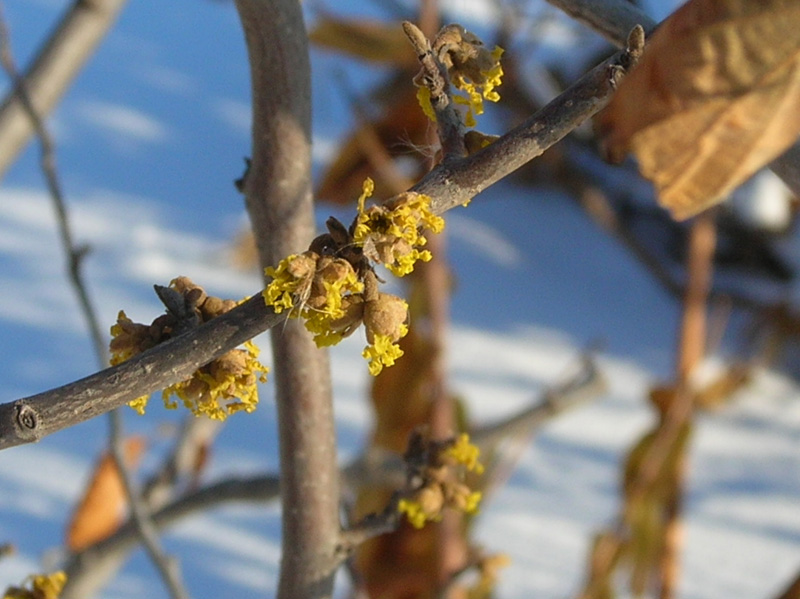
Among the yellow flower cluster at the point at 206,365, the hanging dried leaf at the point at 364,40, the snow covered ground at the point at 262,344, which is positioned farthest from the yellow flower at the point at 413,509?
the hanging dried leaf at the point at 364,40

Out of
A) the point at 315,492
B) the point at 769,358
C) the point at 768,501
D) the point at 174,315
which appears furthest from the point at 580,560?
the point at 174,315

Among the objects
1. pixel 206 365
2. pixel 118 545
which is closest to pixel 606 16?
pixel 206 365

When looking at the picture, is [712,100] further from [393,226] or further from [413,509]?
[413,509]

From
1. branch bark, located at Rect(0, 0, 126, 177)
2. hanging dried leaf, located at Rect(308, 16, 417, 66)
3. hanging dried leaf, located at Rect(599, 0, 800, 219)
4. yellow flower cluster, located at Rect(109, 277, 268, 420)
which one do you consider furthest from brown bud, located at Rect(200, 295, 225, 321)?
hanging dried leaf, located at Rect(308, 16, 417, 66)

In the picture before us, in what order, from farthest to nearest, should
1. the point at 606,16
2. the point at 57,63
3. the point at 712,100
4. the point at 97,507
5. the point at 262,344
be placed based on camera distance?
the point at 262,344 < the point at 97,507 < the point at 57,63 < the point at 606,16 < the point at 712,100

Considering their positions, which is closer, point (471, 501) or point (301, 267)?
point (301, 267)

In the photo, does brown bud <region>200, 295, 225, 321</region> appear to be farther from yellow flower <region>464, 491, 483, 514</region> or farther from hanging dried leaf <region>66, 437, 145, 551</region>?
hanging dried leaf <region>66, 437, 145, 551</region>

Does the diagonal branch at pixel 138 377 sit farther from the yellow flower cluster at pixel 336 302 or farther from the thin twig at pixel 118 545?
the thin twig at pixel 118 545
